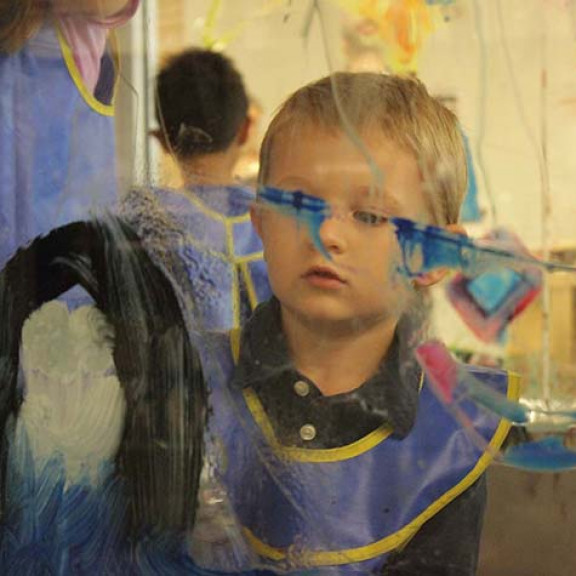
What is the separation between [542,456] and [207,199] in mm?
255

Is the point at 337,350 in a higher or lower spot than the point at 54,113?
lower

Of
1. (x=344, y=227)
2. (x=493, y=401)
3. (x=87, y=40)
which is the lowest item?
A: (x=493, y=401)

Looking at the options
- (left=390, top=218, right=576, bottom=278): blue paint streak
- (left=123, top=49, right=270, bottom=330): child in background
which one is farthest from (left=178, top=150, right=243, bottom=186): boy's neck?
(left=390, top=218, right=576, bottom=278): blue paint streak

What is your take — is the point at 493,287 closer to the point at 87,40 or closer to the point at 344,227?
the point at 344,227

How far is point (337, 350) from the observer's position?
1.93ft

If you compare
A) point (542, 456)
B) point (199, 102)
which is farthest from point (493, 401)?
point (199, 102)

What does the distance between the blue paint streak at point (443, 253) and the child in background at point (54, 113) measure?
A: 0.20 m

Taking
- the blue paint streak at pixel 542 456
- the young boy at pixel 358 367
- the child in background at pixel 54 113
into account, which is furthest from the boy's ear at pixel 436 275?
the child in background at pixel 54 113

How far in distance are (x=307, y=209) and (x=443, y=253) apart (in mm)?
84

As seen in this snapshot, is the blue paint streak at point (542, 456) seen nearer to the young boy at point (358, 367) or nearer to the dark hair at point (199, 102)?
the young boy at point (358, 367)

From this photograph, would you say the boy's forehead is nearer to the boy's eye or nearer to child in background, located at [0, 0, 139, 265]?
the boy's eye

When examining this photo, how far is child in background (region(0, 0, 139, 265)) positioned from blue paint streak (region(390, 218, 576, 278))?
199 millimetres

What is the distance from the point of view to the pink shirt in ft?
2.11

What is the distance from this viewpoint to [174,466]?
2.03 feet
